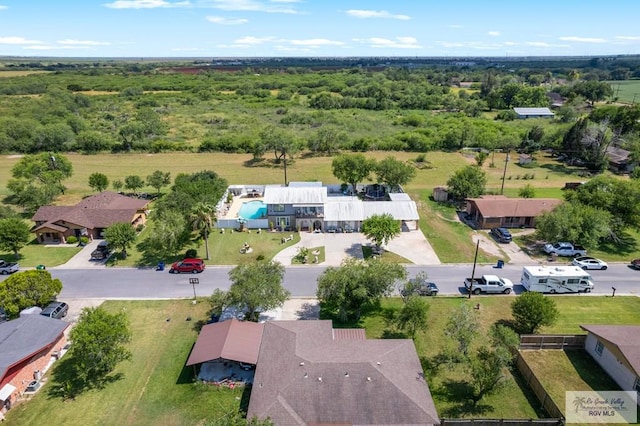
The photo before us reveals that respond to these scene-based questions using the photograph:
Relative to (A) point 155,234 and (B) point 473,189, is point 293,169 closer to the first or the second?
(B) point 473,189

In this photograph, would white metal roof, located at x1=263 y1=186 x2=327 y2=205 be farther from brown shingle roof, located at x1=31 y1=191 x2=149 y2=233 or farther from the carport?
the carport

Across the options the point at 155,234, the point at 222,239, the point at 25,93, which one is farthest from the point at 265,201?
the point at 25,93

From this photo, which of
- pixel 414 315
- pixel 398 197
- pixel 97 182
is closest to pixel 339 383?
pixel 414 315

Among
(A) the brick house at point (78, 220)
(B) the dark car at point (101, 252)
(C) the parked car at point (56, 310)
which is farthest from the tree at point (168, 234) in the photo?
(C) the parked car at point (56, 310)

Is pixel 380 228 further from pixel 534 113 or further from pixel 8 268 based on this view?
pixel 534 113

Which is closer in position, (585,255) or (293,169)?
(585,255)

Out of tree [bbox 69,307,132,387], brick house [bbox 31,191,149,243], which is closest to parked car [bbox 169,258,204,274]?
brick house [bbox 31,191,149,243]
